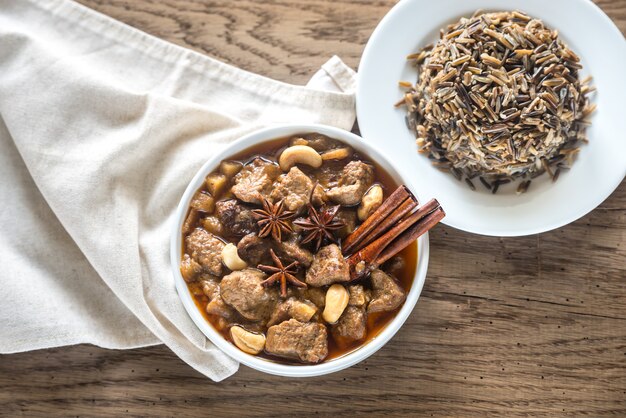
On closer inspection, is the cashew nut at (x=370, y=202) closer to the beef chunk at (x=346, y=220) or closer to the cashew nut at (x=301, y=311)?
the beef chunk at (x=346, y=220)

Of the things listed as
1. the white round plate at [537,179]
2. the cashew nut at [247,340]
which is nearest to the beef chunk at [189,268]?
the cashew nut at [247,340]

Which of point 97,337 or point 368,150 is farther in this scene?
point 97,337

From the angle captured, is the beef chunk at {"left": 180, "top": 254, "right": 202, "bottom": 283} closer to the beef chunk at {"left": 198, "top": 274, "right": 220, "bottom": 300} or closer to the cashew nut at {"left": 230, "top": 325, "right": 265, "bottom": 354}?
the beef chunk at {"left": 198, "top": 274, "right": 220, "bottom": 300}

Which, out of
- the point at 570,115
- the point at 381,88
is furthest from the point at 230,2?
the point at 570,115

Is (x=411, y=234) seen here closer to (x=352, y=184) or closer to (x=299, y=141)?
(x=352, y=184)

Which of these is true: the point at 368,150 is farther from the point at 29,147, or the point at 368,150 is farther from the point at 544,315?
the point at 29,147

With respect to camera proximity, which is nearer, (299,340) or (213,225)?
(299,340)

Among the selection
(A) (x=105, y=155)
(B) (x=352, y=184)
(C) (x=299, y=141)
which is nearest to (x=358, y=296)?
(B) (x=352, y=184)
